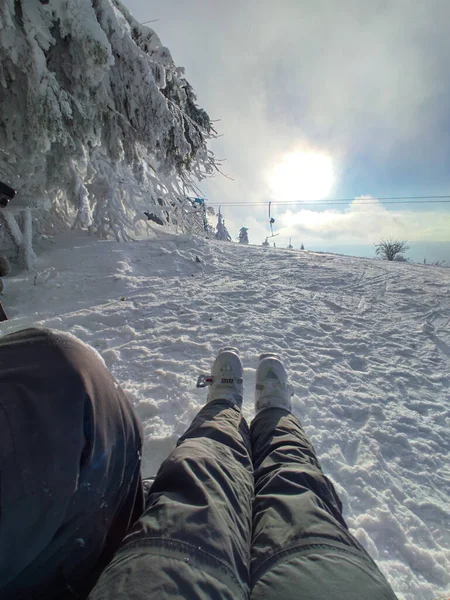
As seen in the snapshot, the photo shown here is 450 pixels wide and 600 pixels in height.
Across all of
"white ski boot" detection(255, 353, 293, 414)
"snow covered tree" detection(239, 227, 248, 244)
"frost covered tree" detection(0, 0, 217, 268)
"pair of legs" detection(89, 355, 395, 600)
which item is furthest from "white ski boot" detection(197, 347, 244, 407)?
"snow covered tree" detection(239, 227, 248, 244)

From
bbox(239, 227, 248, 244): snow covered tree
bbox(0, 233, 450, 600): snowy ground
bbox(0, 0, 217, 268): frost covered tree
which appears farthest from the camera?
bbox(239, 227, 248, 244): snow covered tree

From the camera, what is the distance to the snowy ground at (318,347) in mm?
1593

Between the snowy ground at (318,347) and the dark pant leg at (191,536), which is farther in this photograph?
the snowy ground at (318,347)

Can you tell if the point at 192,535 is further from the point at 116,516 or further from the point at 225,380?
the point at 225,380

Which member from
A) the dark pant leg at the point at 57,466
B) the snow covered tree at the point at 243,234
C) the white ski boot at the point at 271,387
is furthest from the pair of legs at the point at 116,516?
the snow covered tree at the point at 243,234

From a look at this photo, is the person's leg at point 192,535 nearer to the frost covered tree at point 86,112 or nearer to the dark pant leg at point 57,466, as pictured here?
the dark pant leg at point 57,466

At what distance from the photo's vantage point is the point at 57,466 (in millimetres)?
739

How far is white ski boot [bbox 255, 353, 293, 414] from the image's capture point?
194 cm

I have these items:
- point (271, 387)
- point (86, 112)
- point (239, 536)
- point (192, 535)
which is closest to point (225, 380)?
point (271, 387)

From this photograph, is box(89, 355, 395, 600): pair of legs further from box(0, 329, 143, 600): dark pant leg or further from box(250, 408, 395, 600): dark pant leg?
box(0, 329, 143, 600): dark pant leg

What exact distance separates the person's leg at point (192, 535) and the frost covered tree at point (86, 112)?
386 centimetres

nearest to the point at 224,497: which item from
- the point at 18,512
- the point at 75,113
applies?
the point at 18,512

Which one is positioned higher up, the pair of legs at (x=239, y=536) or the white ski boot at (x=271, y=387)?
the pair of legs at (x=239, y=536)

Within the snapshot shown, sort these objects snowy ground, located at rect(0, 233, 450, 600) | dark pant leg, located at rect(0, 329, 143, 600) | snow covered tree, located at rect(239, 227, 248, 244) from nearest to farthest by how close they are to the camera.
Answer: dark pant leg, located at rect(0, 329, 143, 600), snowy ground, located at rect(0, 233, 450, 600), snow covered tree, located at rect(239, 227, 248, 244)
